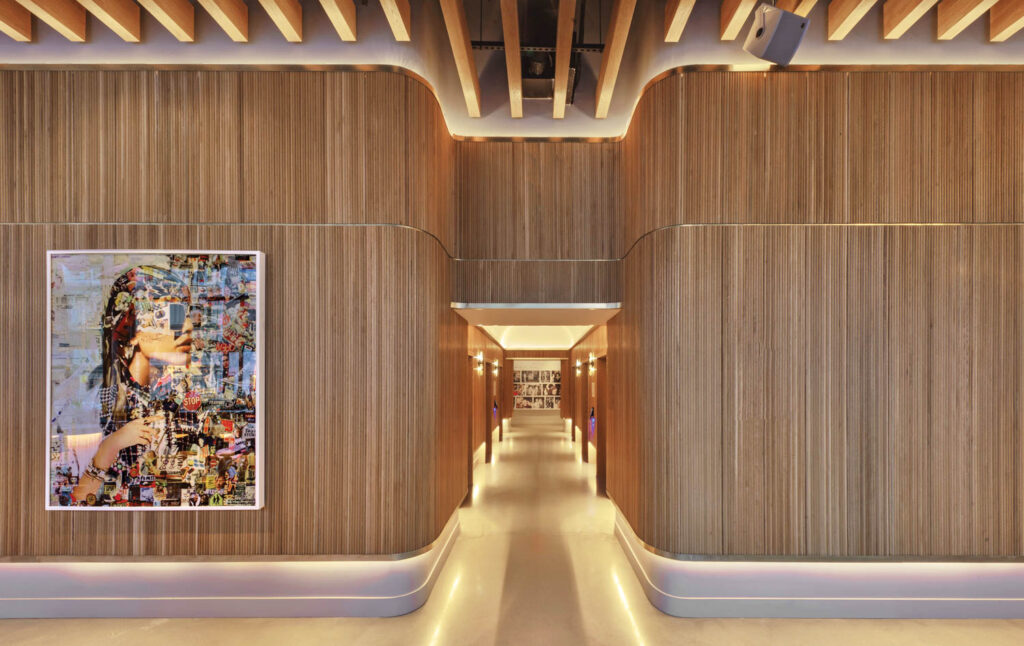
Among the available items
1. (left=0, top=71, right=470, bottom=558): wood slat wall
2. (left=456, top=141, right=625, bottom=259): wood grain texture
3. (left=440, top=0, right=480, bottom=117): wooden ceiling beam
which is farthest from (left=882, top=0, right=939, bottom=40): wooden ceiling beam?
(left=0, top=71, right=470, bottom=558): wood slat wall

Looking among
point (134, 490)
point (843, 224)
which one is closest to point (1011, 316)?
point (843, 224)

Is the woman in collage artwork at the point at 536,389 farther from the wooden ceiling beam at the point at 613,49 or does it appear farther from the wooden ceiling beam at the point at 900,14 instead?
the wooden ceiling beam at the point at 900,14

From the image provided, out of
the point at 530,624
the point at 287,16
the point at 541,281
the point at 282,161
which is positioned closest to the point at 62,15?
the point at 287,16

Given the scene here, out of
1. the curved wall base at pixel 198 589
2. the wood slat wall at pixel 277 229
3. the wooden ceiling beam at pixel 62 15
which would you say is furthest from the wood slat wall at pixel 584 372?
the wooden ceiling beam at pixel 62 15

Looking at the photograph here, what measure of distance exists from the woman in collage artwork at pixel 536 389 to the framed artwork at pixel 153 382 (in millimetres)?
14923

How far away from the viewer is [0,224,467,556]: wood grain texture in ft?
12.2

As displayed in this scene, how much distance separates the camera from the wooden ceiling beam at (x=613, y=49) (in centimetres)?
359

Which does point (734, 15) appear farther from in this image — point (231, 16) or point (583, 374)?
point (583, 374)

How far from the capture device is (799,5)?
3.48 m

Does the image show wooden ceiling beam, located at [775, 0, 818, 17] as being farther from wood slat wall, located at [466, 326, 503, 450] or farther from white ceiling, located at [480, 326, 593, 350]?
white ceiling, located at [480, 326, 593, 350]

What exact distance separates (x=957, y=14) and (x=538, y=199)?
11.0 ft

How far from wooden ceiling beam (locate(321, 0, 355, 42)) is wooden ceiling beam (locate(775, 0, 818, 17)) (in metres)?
2.99

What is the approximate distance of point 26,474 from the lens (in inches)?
146

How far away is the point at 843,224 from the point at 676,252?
1265mm
